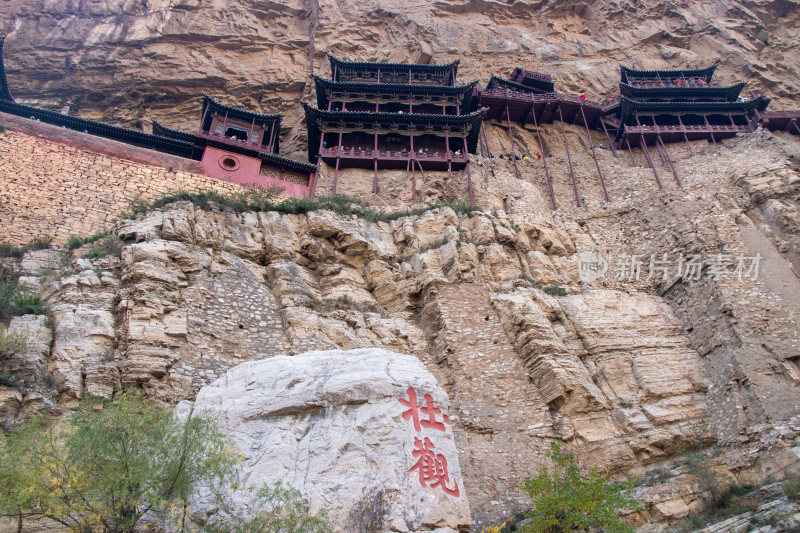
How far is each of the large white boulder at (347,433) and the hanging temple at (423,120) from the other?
12.4 meters

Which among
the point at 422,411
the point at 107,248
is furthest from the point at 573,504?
the point at 107,248

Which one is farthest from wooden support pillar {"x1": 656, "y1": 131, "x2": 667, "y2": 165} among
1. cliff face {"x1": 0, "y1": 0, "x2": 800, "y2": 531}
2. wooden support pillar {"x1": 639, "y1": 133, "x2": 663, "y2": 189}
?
cliff face {"x1": 0, "y1": 0, "x2": 800, "y2": 531}

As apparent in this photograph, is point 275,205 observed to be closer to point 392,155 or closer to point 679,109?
point 392,155

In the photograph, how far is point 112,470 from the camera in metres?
6.12

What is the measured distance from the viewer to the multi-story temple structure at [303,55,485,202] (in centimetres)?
2167

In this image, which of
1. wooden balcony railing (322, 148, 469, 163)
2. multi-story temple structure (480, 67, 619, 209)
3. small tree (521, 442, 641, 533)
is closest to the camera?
small tree (521, 442, 641, 533)

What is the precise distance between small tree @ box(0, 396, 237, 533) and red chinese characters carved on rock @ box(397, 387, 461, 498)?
228 cm

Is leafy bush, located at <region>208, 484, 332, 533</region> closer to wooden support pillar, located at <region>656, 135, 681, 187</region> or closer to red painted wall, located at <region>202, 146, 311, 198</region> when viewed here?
red painted wall, located at <region>202, 146, 311, 198</region>

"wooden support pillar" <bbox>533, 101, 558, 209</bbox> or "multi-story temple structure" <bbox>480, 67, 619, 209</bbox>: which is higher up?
"multi-story temple structure" <bbox>480, 67, 619, 209</bbox>

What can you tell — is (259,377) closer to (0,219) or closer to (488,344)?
(488,344)

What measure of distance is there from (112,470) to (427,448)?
370 cm

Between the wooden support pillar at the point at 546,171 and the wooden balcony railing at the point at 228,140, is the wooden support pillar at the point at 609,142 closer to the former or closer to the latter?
the wooden support pillar at the point at 546,171

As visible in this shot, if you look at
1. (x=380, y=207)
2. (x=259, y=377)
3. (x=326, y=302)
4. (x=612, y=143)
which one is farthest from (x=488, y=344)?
(x=612, y=143)

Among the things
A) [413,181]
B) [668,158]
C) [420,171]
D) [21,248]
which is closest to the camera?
[21,248]
